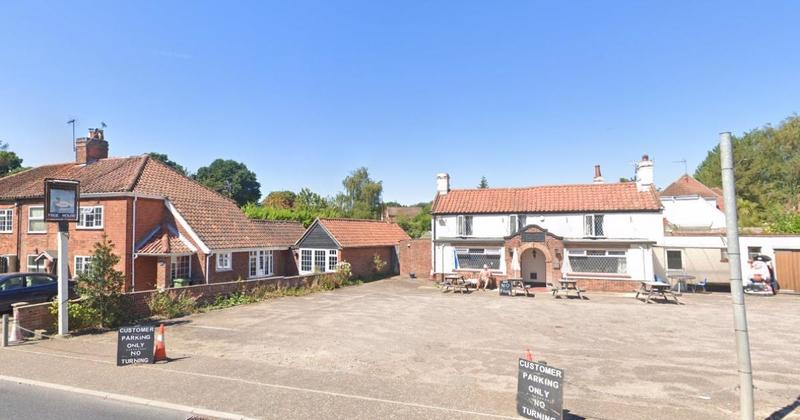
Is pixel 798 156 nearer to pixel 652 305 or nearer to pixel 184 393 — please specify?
pixel 652 305

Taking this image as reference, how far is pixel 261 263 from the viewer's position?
25906mm

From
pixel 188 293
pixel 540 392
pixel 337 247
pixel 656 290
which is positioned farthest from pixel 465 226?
pixel 540 392

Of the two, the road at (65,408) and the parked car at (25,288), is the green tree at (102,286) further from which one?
the road at (65,408)

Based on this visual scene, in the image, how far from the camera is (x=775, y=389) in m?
8.18

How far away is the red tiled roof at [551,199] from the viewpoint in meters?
24.7

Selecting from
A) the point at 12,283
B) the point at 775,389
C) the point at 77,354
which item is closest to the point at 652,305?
the point at 775,389

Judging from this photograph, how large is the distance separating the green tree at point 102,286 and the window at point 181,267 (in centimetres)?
689

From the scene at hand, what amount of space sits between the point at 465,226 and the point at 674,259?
1271 centimetres

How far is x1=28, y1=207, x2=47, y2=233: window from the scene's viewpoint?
22.7 meters

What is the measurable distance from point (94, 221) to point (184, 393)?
17.7m

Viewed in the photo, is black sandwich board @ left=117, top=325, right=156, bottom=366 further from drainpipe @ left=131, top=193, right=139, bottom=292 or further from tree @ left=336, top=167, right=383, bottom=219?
tree @ left=336, top=167, right=383, bottom=219

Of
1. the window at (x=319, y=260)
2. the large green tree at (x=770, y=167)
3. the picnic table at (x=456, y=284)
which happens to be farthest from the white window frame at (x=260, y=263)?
the large green tree at (x=770, y=167)

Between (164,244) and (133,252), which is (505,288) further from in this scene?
(133,252)

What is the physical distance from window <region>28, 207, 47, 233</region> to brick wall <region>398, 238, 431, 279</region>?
72.4ft
